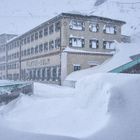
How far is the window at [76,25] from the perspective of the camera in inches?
1344

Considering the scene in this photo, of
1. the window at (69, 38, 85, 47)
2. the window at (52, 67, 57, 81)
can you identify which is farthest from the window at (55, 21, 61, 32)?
the window at (52, 67, 57, 81)

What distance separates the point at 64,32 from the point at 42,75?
8733 millimetres

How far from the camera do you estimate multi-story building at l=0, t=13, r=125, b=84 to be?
33719 mm

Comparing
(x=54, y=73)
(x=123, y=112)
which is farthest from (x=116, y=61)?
(x=123, y=112)

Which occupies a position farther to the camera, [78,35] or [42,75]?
[42,75]

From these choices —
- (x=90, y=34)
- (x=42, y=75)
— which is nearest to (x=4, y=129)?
(x=90, y=34)

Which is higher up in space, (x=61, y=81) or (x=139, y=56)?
(x=139, y=56)

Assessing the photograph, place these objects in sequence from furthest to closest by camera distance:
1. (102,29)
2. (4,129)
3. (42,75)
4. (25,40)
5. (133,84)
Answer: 1. (25,40)
2. (42,75)
3. (102,29)
4. (4,129)
5. (133,84)

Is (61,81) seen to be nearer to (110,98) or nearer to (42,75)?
(42,75)

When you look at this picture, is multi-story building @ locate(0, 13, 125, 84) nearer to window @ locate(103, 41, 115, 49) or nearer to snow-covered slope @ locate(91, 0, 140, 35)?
window @ locate(103, 41, 115, 49)

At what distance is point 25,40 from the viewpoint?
47.4m

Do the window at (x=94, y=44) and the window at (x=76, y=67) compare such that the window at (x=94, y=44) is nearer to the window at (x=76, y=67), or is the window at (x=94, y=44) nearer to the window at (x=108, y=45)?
the window at (x=108, y=45)

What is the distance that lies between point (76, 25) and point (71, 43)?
7.60 ft

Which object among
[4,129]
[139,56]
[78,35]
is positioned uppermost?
[78,35]
